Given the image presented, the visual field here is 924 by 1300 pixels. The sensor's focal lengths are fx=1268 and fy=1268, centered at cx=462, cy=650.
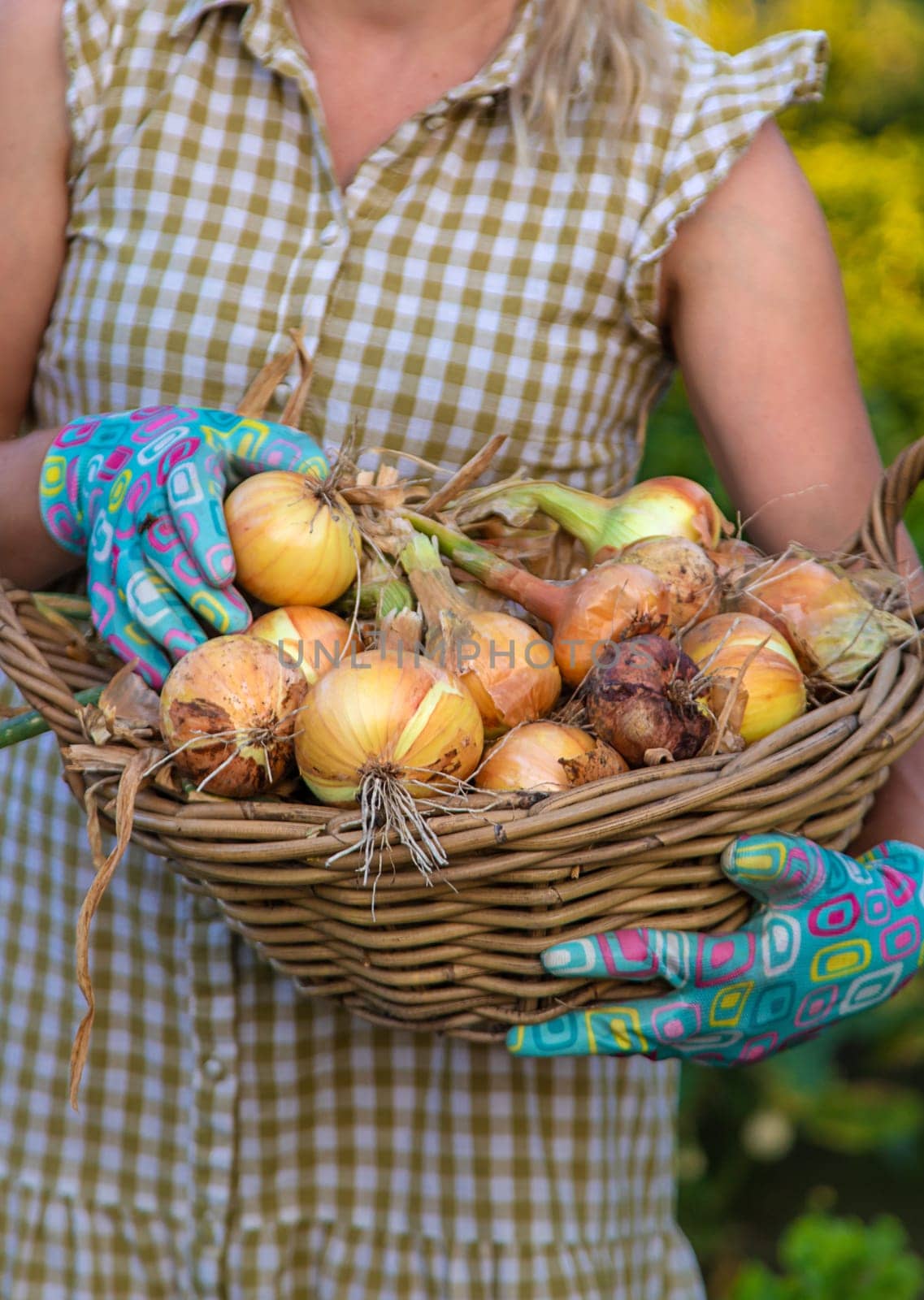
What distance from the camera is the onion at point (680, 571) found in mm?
881

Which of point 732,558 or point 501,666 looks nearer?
point 501,666

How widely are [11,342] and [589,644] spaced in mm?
612

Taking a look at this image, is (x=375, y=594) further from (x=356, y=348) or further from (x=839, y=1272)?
(x=839, y=1272)

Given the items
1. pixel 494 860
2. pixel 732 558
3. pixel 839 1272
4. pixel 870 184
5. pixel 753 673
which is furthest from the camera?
pixel 870 184

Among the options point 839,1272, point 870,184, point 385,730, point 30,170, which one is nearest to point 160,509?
point 385,730

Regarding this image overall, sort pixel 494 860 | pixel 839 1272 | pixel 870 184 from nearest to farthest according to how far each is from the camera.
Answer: pixel 494 860 < pixel 839 1272 < pixel 870 184

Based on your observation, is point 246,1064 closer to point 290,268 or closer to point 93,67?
point 290,268

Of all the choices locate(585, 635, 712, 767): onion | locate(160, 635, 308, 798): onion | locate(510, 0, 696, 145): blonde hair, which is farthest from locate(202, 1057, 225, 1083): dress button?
locate(510, 0, 696, 145): blonde hair

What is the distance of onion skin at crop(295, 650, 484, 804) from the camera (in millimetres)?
765

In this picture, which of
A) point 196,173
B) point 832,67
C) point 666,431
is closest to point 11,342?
point 196,173

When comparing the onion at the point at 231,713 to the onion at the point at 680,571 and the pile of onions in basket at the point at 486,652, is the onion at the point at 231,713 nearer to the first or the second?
the pile of onions in basket at the point at 486,652

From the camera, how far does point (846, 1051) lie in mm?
2391

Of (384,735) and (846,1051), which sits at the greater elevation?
(384,735)

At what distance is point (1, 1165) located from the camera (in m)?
1.12
